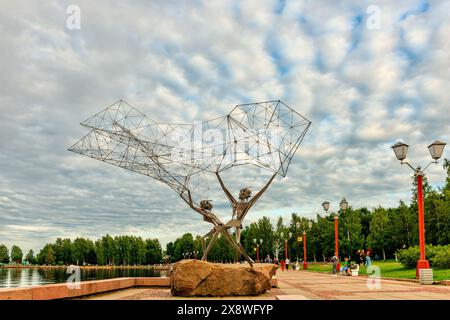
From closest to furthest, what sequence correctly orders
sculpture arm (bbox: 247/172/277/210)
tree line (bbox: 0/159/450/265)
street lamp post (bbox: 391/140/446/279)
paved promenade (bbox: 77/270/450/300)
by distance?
paved promenade (bbox: 77/270/450/300), sculpture arm (bbox: 247/172/277/210), street lamp post (bbox: 391/140/446/279), tree line (bbox: 0/159/450/265)

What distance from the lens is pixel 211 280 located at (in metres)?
14.8

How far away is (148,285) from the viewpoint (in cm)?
Result: 2020

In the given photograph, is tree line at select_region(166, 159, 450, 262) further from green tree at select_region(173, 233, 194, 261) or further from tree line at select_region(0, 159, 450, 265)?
green tree at select_region(173, 233, 194, 261)

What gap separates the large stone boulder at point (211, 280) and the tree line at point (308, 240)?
1720 inches

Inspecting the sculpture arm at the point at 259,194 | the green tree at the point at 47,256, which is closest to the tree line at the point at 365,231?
the sculpture arm at the point at 259,194

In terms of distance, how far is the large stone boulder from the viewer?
48.3ft

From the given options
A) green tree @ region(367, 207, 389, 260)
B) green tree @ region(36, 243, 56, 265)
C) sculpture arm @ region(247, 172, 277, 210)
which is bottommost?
green tree @ region(36, 243, 56, 265)

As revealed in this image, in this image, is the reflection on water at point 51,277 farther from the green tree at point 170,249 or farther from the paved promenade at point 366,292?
the green tree at point 170,249

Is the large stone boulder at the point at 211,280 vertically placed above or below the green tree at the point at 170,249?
above

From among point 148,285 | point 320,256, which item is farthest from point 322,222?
point 148,285

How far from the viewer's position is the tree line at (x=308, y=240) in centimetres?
6438

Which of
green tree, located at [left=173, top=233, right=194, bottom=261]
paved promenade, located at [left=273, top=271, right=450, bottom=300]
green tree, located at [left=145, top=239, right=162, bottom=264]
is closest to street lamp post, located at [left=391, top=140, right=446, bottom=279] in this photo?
paved promenade, located at [left=273, top=271, right=450, bottom=300]

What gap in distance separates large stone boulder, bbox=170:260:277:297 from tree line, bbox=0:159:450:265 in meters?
43.7

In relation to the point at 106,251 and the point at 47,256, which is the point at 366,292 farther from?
the point at 47,256
